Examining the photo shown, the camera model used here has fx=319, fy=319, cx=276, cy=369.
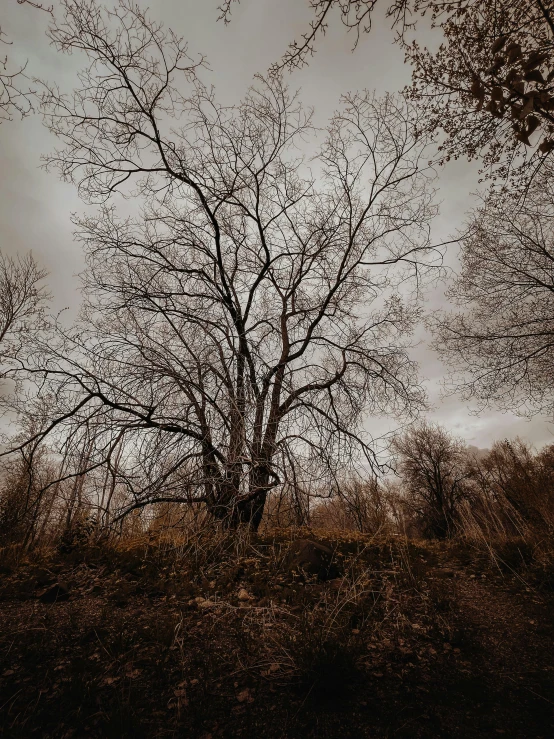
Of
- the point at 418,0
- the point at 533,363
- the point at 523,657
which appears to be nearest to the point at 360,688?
the point at 523,657

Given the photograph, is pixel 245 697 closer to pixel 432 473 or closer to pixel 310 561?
pixel 310 561

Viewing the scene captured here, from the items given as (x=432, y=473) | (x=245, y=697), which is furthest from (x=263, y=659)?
(x=432, y=473)

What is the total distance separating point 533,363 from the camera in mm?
7184

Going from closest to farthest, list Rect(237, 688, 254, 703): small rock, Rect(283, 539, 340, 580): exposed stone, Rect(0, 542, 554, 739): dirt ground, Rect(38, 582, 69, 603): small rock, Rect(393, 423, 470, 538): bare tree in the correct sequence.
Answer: Rect(0, 542, 554, 739): dirt ground
Rect(237, 688, 254, 703): small rock
Rect(38, 582, 69, 603): small rock
Rect(283, 539, 340, 580): exposed stone
Rect(393, 423, 470, 538): bare tree

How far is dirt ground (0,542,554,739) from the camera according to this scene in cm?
209

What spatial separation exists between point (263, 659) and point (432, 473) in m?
23.1

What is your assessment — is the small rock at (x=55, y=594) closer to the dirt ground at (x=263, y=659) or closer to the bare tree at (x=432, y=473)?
the dirt ground at (x=263, y=659)

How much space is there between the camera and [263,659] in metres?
2.64

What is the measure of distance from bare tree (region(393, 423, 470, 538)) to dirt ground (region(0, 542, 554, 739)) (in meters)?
18.8

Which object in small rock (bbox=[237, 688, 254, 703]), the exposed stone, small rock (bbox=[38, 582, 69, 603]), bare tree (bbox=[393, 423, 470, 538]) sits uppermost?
bare tree (bbox=[393, 423, 470, 538])

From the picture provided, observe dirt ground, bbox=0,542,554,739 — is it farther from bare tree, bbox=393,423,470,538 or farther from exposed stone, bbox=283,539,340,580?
bare tree, bbox=393,423,470,538

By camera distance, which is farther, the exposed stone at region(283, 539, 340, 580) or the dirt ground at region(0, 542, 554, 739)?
the exposed stone at region(283, 539, 340, 580)

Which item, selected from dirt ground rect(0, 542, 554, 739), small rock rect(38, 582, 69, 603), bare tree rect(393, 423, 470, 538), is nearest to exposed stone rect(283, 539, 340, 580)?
dirt ground rect(0, 542, 554, 739)

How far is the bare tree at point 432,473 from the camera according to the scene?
21227 millimetres
